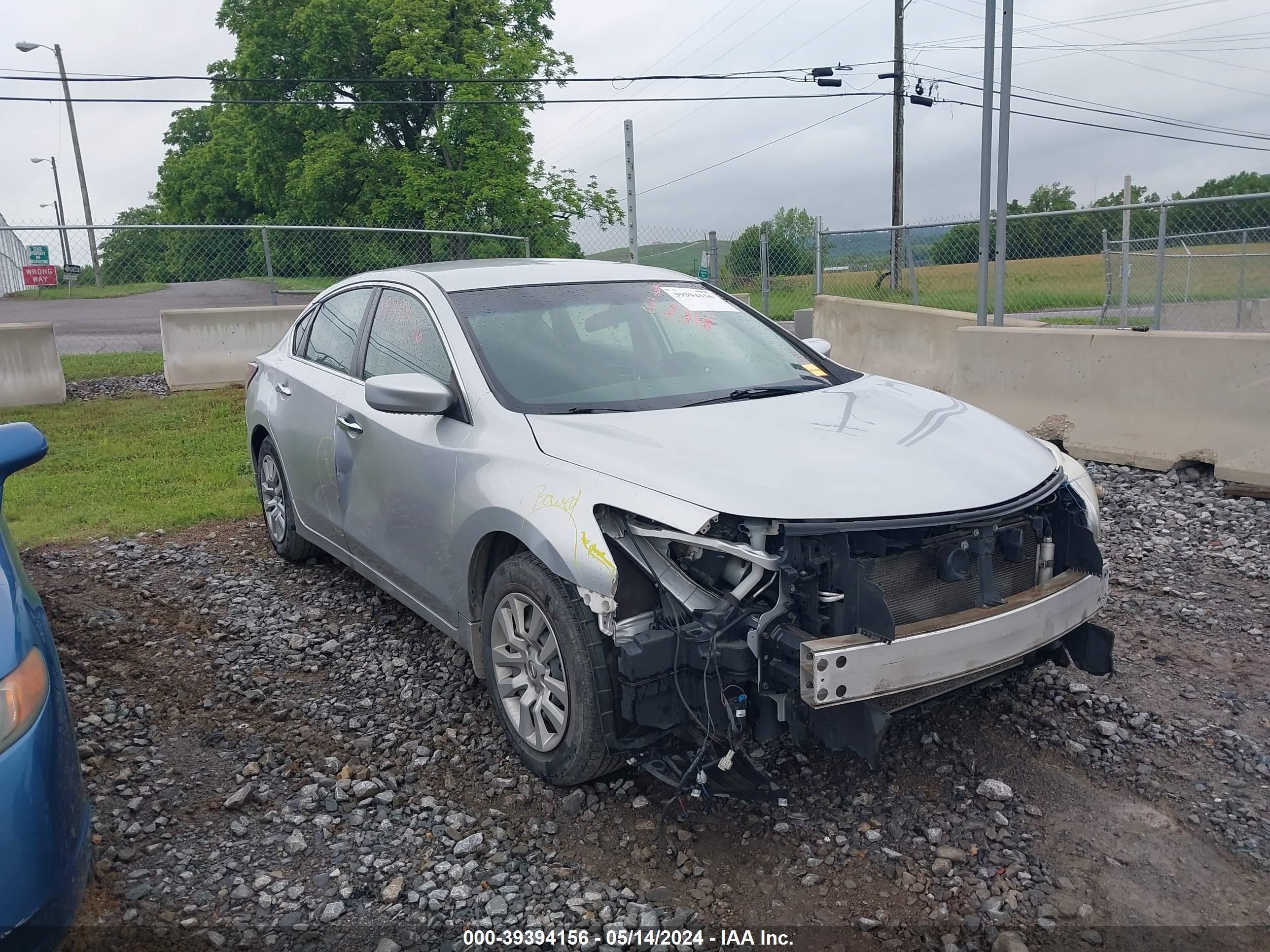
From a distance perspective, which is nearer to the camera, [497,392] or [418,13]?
[497,392]

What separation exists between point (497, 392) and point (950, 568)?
1.73 meters

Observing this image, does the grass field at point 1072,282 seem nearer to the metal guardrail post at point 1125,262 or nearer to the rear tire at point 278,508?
A: the metal guardrail post at point 1125,262

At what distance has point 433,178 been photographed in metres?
32.9

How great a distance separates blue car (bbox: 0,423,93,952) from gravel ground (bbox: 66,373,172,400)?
10.5 m

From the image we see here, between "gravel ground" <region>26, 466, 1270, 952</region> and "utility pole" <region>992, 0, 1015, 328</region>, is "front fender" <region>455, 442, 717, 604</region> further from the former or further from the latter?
"utility pole" <region>992, 0, 1015, 328</region>

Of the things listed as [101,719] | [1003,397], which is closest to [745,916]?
[101,719]

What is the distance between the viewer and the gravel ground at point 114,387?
12133 mm

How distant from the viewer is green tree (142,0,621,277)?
32469 millimetres

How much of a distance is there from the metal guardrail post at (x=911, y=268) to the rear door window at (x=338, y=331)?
9.26m

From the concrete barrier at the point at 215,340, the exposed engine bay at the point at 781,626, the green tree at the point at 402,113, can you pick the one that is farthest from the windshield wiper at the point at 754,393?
the green tree at the point at 402,113

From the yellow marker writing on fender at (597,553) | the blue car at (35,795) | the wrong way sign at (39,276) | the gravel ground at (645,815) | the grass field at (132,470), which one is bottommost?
the gravel ground at (645,815)

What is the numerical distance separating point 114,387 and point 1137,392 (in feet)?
37.1

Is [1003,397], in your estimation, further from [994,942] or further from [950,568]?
[994,942]

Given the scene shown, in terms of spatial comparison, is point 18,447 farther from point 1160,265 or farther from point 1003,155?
point 1160,265
